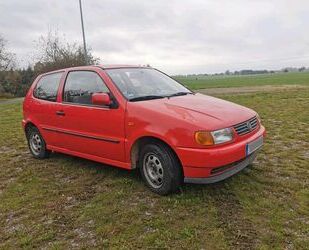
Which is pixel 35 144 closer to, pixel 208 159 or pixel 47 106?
pixel 47 106

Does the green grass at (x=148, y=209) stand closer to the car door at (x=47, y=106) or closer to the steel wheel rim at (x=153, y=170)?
the steel wheel rim at (x=153, y=170)

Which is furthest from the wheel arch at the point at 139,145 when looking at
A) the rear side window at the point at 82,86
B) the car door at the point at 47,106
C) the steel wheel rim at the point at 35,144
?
the steel wheel rim at the point at 35,144

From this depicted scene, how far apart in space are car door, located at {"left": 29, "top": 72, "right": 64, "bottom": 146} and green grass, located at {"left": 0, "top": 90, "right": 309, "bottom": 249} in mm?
638

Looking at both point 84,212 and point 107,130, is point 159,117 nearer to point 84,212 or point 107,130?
point 107,130

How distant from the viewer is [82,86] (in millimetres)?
5613

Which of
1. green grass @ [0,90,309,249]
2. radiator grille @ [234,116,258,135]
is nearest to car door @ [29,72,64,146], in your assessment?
green grass @ [0,90,309,249]

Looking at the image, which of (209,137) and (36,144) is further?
(36,144)

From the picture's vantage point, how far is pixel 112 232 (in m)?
3.73

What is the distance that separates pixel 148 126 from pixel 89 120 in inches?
45.6

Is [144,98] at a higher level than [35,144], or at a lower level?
higher

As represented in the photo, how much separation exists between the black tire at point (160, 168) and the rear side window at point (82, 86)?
1136mm

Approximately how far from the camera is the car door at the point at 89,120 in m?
4.95

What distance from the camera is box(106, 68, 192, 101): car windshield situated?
198 inches

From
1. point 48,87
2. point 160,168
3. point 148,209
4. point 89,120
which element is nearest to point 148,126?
point 160,168
